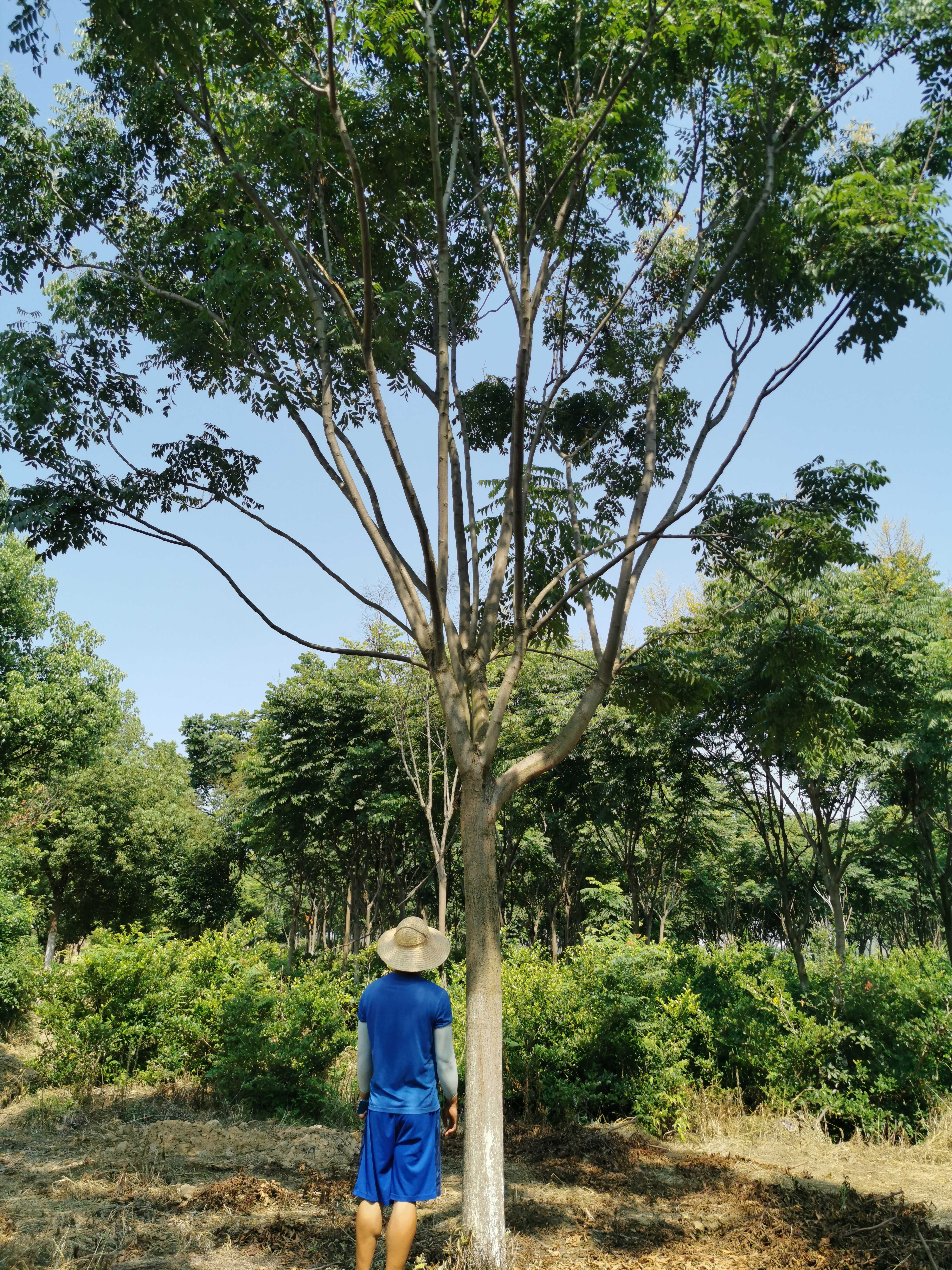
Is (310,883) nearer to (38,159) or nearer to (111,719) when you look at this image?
(111,719)

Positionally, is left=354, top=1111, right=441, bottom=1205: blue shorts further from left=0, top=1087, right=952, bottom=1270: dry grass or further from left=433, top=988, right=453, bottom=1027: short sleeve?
left=0, top=1087, right=952, bottom=1270: dry grass

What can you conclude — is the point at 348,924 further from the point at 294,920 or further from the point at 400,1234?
the point at 400,1234

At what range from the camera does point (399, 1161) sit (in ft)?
11.7

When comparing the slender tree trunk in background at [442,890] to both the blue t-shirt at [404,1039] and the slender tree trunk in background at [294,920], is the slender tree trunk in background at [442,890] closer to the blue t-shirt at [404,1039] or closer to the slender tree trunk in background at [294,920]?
the slender tree trunk in background at [294,920]

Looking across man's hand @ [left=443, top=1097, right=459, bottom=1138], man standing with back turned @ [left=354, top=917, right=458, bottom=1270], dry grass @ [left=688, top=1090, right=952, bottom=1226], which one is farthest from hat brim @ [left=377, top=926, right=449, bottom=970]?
dry grass @ [left=688, top=1090, right=952, bottom=1226]

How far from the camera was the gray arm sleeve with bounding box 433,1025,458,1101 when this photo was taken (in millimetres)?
3713

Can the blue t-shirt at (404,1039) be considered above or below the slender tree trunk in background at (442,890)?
below

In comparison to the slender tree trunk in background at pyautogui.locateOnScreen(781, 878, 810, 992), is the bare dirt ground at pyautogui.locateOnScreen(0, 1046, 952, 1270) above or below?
below

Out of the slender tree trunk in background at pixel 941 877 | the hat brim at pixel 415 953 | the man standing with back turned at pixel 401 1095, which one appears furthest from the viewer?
the slender tree trunk in background at pixel 941 877

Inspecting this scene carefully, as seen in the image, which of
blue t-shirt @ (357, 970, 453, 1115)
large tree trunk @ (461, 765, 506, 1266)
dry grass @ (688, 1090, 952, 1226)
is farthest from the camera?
dry grass @ (688, 1090, 952, 1226)

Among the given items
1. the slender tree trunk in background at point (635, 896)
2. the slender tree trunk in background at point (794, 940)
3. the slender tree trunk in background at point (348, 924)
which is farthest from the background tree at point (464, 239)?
the slender tree trunk in background at point (348, 924)

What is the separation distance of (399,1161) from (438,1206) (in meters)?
2.05

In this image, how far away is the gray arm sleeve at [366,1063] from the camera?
3.75 m

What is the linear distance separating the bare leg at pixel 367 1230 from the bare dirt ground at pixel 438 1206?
1.13ft
